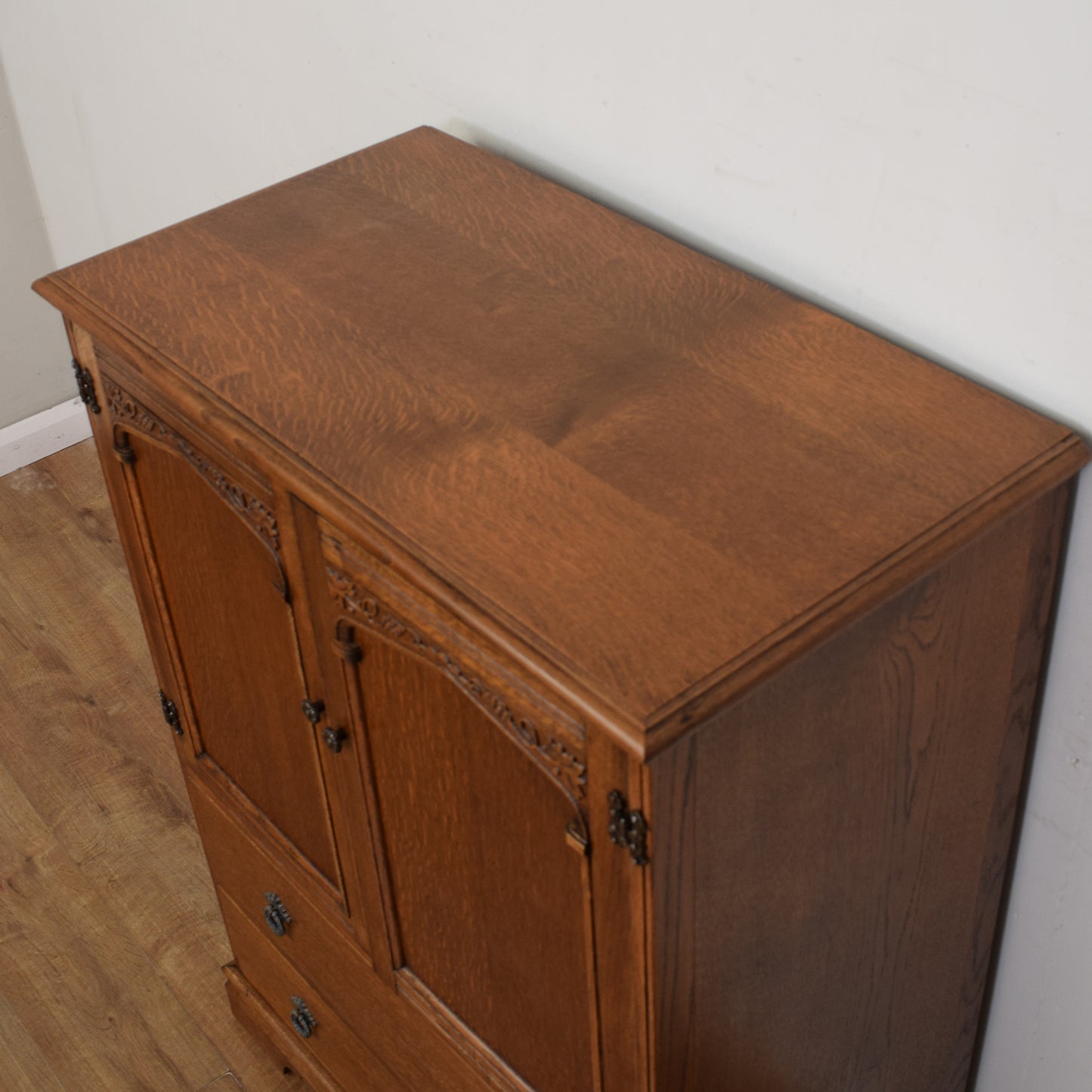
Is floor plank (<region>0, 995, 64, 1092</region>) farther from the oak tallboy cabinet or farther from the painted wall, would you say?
the painted wall

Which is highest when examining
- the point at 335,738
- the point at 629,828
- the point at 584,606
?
the point at 584,606

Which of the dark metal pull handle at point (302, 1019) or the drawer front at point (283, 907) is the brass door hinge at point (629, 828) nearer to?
the drawer front at point (283, 907)

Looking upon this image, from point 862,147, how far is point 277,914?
113cm

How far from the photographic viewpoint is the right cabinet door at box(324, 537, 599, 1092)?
1.03 metres

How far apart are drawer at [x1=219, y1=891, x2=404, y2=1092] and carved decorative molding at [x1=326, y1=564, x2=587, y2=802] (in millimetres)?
724

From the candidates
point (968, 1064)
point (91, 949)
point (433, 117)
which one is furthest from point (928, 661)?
point (91, 949)

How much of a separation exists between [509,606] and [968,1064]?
974mm

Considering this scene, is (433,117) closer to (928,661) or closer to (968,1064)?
(928,661)

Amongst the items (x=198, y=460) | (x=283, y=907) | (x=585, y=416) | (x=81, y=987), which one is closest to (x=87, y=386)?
(x=198, y=460)

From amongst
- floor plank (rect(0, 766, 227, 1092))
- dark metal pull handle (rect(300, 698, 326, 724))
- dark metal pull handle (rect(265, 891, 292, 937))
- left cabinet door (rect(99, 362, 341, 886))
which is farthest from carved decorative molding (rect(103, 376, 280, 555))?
floor plank (rect(0, 766, 227, 1092))

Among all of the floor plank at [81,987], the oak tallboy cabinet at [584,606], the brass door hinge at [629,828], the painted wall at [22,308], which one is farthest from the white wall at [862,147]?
the floor plank at [81,987]

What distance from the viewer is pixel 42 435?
121 inches

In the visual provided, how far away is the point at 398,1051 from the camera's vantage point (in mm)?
1537

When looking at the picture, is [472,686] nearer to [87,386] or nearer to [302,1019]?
[87,386]
